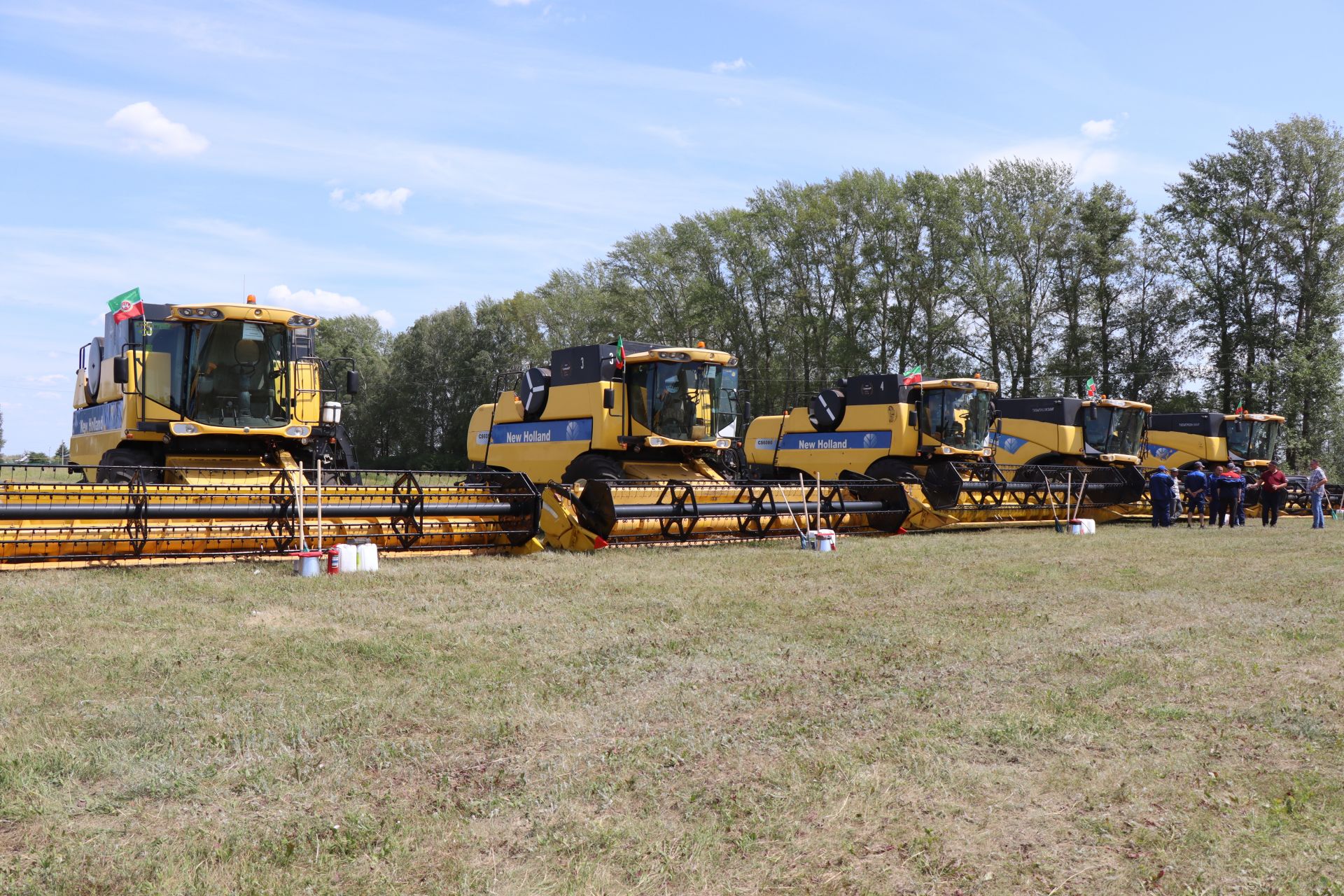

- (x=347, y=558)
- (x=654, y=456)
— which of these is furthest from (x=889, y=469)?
(x=347, y=558)

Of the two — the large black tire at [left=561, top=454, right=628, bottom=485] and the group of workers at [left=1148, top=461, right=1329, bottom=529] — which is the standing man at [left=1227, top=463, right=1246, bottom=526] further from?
the large black tire at [left=561, top=454, right=628, bottom=485]

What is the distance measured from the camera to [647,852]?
Answer: 143 inches

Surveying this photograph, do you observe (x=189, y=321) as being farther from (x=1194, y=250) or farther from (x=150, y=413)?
(x=1194, y=250)

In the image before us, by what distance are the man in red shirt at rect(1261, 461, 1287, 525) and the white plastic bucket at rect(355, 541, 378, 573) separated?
2063 cm

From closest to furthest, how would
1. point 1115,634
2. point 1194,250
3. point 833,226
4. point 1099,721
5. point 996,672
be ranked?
point 1099,721 → point 996,672 → point 1115,634 → point 1194,250 → point 833,226

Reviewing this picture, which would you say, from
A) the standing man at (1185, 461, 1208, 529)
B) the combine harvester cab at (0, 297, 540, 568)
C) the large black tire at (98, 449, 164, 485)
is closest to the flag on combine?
the combine harvester cab at (0, 297, 540, 568)

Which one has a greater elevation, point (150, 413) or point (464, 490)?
point (150, 413)

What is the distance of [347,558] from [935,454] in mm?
13328

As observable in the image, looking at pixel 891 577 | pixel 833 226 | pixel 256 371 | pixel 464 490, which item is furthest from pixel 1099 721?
pixel 833 226

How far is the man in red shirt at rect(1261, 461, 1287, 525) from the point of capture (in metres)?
23.4

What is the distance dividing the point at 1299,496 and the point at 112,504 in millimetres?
29471

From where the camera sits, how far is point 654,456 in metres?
17.1

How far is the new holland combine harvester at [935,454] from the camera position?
19266 mm

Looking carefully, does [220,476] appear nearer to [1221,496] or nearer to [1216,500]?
[1221,496]
